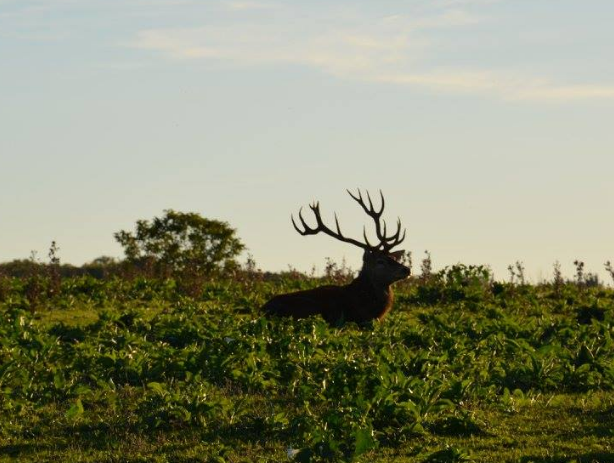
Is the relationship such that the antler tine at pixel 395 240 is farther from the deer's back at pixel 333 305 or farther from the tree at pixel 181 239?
the tree at pixel 181 239

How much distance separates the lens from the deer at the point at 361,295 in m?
17.9

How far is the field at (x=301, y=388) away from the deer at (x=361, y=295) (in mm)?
448

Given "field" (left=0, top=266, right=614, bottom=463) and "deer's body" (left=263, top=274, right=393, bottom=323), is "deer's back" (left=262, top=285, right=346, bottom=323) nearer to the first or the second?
"deer's body" (left=263, top=274, right=393, bottom=323)

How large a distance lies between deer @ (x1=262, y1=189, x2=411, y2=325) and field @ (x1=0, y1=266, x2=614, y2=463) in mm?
448

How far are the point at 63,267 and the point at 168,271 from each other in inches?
929

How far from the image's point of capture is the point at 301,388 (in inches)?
482

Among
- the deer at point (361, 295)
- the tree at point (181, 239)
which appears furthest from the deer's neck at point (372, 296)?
the tree at point (181, 239)

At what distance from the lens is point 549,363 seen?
13.4 meters

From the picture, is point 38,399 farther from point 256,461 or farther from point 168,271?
point 168,271

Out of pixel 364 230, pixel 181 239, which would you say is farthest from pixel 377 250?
pixel 181 239

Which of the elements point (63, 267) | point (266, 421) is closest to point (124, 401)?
point (266, 421)

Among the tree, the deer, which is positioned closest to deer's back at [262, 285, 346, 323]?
the deer

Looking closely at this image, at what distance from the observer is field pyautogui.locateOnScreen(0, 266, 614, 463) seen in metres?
10.2

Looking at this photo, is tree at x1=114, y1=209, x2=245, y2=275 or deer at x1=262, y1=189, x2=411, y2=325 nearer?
deer at x1=262, y1=189, x2=411, y2=325
